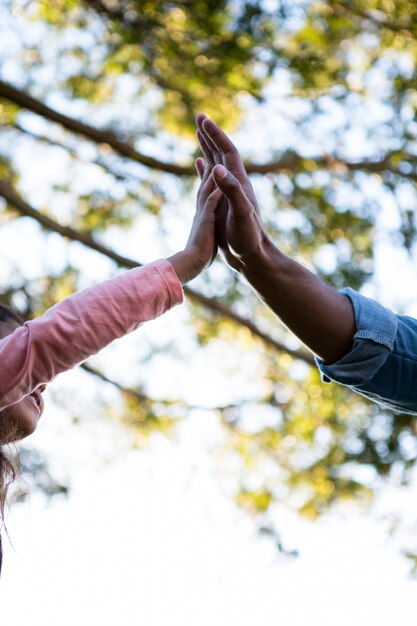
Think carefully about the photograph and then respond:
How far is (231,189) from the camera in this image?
69.3 inches

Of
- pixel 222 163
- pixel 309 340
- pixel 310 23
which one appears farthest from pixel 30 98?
pixel 309 340

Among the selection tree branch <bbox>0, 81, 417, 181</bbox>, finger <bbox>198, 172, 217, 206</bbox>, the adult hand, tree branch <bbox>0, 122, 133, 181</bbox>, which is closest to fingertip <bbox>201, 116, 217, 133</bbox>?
the adult hand

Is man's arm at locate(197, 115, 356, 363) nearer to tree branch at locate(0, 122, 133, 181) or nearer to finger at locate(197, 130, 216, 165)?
finger at locate(197, 130, 216, 165)

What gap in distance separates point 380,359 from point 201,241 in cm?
44

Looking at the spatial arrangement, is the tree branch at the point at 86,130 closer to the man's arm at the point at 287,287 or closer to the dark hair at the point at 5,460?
the dark hair at the point at 5,460

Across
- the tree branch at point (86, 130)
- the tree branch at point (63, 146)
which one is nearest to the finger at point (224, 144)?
the tree branch at point (86, 130)

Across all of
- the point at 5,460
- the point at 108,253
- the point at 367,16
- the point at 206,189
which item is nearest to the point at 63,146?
the point at 108,253

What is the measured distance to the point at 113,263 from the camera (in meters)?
4.62

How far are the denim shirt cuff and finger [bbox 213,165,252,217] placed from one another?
0.87 ft

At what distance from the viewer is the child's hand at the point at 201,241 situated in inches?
76.2

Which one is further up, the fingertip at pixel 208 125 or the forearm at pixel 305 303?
the fingertip at pixel 208 125

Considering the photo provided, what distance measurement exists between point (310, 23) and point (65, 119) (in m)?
1.65

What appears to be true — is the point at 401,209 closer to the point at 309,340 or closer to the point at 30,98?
the point at 30,98

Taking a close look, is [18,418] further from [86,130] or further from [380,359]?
[86,130]
